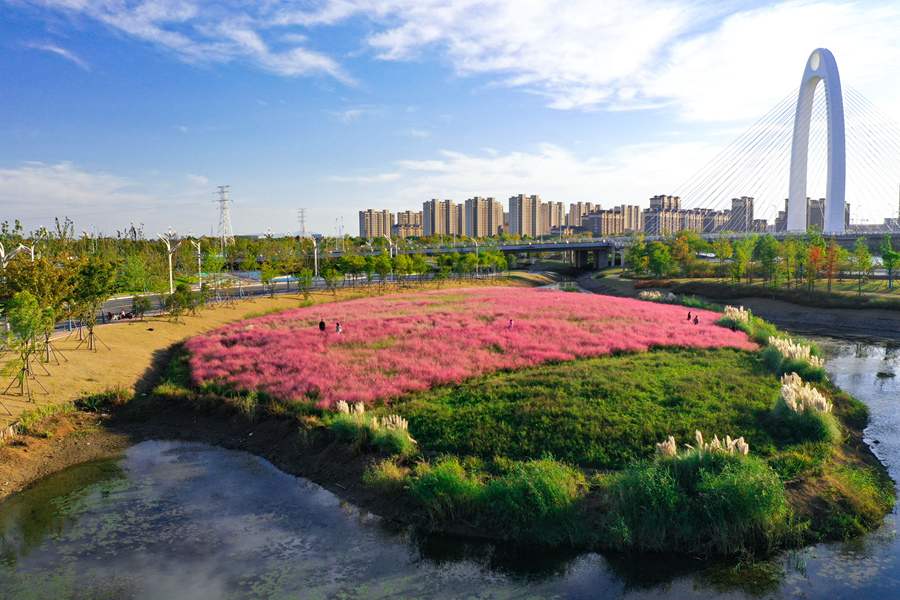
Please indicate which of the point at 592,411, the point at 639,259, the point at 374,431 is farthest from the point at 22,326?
the point at 639,259

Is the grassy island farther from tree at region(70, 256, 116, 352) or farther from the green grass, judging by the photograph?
Result: tree at region(70, 256, 116, 352)

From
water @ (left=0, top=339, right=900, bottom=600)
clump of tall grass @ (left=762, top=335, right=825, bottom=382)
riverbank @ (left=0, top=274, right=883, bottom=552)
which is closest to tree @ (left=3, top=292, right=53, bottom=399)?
riverbank @ (left=0, top=274, right=883, bottom=552)

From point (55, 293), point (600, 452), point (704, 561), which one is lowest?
point (704, 561)

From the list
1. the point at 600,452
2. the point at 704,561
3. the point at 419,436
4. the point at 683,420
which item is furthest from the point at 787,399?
the point at 419,436

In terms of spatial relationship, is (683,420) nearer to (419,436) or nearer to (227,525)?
(419,436)

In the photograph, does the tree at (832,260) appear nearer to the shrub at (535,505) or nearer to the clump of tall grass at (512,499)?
the clump of tall grass at (512,499)
